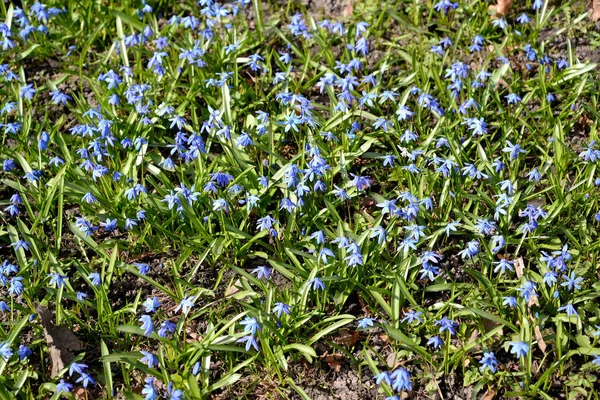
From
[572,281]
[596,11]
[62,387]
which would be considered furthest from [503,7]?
[62,387]

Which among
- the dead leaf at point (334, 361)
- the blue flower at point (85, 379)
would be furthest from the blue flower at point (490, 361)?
the blue flower at point (85, 379)

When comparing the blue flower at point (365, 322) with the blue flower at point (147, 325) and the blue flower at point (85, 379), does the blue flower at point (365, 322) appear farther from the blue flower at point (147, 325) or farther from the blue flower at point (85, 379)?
the blue flower at point (85, 379)

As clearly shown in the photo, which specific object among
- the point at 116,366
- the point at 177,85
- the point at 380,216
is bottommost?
the point at 116,366

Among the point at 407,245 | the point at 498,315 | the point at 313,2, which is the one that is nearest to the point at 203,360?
the point at 407,245

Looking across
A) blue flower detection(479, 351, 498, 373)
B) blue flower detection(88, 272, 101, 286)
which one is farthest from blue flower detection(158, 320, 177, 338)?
blue flower detection(479, 351, 498, 373)

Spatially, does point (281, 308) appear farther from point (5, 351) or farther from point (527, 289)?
point (5, 351)

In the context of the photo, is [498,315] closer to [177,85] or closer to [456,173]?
[456,173]
